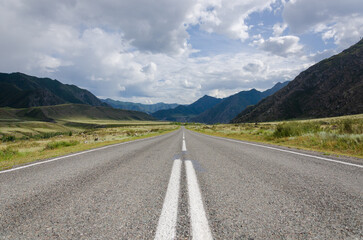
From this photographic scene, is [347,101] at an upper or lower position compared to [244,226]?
upper

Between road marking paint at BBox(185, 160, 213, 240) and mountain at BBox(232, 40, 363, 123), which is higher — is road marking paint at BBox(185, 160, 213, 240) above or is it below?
below

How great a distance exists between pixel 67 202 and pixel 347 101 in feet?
487

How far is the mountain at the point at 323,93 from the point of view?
111744mm

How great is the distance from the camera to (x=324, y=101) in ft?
423

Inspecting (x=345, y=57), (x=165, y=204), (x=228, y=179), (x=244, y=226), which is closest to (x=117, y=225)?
(x=165, y=204)

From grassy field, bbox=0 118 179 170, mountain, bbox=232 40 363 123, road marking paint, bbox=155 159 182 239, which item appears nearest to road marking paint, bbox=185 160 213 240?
road marking paint, bbox=155 159 182 239

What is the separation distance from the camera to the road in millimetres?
2049

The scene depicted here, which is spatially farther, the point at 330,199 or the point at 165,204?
the point at 330,199

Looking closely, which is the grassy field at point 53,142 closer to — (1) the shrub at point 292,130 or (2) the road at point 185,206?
(2) the road at point 185,206

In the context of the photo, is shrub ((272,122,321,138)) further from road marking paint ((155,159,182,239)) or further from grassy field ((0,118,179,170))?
road marking paint ((155,159,182,239))

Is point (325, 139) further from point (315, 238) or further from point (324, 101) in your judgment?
point (324, 101)

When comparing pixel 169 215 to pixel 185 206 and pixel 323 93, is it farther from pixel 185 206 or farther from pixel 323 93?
pixel 323 93

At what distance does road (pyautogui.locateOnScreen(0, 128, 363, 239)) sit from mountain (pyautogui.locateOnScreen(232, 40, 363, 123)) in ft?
435

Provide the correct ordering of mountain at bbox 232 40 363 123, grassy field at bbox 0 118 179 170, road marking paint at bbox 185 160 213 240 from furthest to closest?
1. mountain at bbox 232 40 363 123
2. grassy field at bbox 0 118 179 170
3. road marking paint at bbox 185 160 213 240
